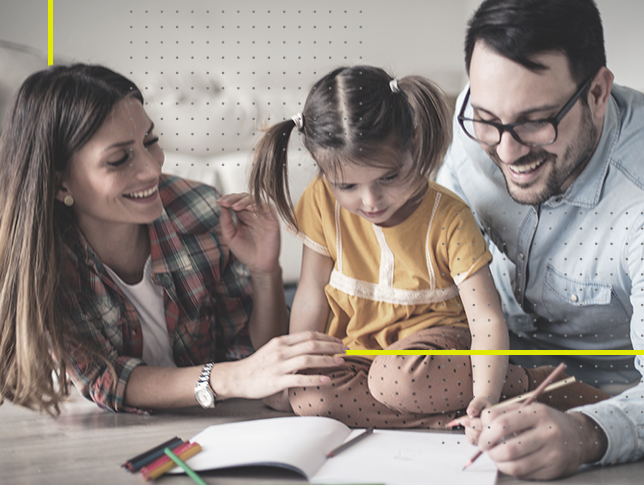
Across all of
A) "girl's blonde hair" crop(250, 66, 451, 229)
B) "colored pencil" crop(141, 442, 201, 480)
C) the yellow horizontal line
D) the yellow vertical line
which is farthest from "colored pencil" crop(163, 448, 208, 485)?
the yellow vertical line

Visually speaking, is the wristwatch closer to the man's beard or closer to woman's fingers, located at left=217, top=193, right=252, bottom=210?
woman's fingers, located at left=217, top=193, right=252, bottom=210

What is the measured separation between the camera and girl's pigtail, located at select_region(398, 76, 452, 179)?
0.65 metres

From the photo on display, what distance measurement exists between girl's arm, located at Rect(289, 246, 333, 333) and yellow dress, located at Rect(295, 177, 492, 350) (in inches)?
0.4

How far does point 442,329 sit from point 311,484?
24 cm

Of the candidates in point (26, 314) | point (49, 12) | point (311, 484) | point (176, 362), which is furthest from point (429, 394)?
point (49, 12)

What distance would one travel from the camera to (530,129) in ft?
1.90

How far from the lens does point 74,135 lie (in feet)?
2.29

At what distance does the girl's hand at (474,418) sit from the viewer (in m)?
0.62

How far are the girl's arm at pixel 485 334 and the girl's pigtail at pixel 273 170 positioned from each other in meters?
0.24

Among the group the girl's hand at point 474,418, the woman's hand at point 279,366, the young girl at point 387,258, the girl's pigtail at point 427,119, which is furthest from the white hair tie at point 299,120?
the girl's hand at point 474,418

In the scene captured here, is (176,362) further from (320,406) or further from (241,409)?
(320,406)

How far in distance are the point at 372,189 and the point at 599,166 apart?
0.77 ft

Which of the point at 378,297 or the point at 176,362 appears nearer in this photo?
the point at 378,297

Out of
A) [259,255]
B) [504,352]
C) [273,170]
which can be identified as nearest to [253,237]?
[259,255]
